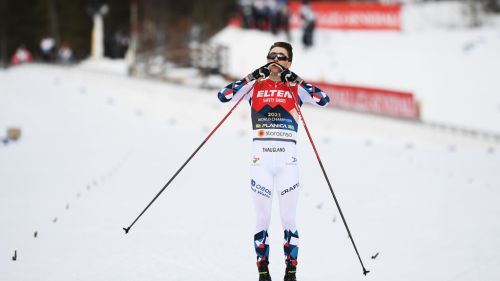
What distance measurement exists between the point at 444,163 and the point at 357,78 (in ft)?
45.3

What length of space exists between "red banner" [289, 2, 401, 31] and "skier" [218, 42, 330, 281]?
1148 inches

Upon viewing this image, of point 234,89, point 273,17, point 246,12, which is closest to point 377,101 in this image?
point 273,17

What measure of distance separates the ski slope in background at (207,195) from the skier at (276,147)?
24.2 inches

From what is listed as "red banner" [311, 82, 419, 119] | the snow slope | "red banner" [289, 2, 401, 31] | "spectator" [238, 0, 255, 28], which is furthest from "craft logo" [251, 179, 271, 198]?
"red banner" [289, 2, 401, 31]

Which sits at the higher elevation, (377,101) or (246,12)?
(246,12)

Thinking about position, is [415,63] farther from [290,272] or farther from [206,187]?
[290,272]

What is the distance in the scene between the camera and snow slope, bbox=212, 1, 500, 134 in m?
25.6

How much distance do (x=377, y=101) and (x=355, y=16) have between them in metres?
15.4

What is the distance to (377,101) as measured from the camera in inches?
782

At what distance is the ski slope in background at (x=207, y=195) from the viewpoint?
5.98 m

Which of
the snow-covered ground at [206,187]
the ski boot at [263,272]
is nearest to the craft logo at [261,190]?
the ski boot at [263,272]

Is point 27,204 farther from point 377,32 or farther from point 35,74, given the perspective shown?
point 377,32

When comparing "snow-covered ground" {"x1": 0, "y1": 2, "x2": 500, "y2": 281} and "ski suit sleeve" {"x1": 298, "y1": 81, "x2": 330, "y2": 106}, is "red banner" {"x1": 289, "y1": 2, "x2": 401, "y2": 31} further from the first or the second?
"ski suit sleeve" {"x1": 298, "y1": 81, "x2": 330, "y2": 106}

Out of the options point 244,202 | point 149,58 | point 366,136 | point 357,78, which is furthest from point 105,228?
point 357,78
